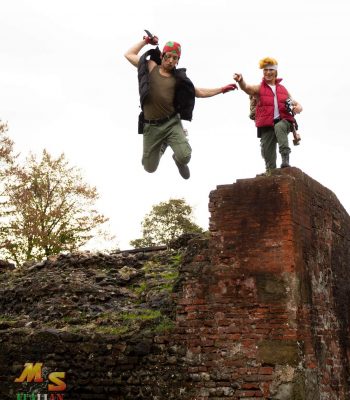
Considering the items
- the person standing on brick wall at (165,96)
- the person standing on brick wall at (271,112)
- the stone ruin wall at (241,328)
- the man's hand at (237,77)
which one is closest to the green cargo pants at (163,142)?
the person standing on brick wall at (165,96)

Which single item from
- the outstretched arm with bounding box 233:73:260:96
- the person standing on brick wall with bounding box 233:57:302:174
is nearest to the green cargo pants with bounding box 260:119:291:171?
the person standing on brick wall with bounding box 233:57:302:174

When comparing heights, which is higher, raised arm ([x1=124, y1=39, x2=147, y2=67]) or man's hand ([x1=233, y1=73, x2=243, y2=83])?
raised arm ([x1=124, y1=39, x2=147, y2=67])

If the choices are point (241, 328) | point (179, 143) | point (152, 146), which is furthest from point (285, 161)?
point (241, 328)

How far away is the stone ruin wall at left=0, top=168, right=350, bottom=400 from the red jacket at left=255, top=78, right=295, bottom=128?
90 cm

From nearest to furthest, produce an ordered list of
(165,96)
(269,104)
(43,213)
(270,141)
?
(165,96) → (269,104) → (270,141) → (43,213)

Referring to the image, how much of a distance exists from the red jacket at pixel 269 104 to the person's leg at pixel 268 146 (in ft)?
0.54

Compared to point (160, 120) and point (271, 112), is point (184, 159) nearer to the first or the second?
point (160, 120)

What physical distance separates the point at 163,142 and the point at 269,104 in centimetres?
155

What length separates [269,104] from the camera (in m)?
8.48

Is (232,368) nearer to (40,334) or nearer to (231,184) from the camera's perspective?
(231,184)

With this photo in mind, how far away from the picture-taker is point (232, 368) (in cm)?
740

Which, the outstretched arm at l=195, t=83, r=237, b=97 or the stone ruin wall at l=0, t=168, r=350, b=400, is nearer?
the stone ruin wall at l=0, t=168, r=350, b=400

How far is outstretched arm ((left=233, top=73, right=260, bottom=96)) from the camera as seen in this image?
819 cm

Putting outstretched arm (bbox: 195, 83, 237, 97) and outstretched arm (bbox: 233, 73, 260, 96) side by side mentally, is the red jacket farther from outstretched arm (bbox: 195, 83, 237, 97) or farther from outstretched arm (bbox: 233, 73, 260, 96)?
outstretched arm (bbox: 195, 83, 237, 97)
